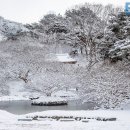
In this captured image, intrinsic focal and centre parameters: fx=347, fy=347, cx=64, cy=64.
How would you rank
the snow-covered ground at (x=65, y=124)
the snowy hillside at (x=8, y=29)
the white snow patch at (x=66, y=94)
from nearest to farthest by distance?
the snow-covered ground at (x=65, y=124) < the white snow patch at (x=66, y=94) < the snowy hillside at (x=8, y=29)

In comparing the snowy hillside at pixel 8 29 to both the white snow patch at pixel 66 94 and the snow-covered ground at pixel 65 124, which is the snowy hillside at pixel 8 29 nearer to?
the white snow patch at pixel 66 94

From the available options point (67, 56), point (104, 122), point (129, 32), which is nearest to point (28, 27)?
point (67, 56)

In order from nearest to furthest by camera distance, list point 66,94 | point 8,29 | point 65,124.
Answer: point 65,124 < point 66,94 < point 8,29

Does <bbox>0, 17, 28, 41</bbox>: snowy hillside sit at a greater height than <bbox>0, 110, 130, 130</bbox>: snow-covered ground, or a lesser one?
greater

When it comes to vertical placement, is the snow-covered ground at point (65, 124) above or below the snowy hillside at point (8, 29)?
below

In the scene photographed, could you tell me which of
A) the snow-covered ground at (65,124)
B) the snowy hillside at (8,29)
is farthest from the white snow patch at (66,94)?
the snowy hillside at (8,29)

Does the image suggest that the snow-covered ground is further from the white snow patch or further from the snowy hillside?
the snowy hillside

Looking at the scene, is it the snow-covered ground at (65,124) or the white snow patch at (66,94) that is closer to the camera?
the snow-covered ground at (65,124)

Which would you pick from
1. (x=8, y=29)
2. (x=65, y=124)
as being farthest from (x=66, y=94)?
(x=8, y=29)

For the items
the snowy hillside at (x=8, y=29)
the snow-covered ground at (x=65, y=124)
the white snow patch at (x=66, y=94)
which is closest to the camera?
the snow-covered ground at (x=65, y=124)

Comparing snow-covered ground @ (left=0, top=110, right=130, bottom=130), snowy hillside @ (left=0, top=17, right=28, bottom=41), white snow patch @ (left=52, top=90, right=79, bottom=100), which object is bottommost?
snow-covered ground @ (left=0, top=110, right=130, bottom=130)

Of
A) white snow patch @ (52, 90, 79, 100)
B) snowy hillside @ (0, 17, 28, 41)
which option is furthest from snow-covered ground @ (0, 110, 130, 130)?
snowy hillside @ (0, 17, 28, 41)

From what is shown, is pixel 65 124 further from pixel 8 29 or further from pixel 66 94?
pixel 8 29

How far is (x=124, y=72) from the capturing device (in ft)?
68.0
